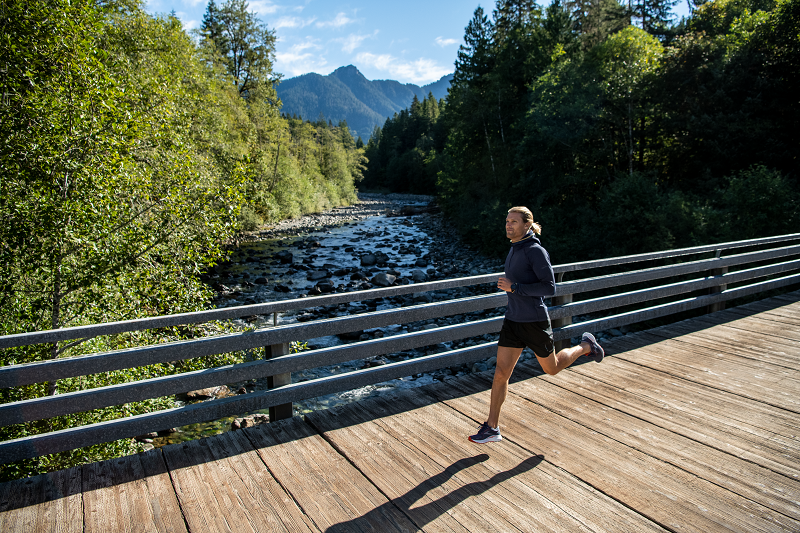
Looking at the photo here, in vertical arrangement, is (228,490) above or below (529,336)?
below

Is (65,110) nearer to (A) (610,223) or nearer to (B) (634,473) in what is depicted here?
(B) (634,473)

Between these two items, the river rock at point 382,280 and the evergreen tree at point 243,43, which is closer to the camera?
the river rock at point 382,280

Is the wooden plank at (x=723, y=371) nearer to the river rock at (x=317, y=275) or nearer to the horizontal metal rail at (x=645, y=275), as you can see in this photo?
the horizontal metal rail at (x=645, y=275)

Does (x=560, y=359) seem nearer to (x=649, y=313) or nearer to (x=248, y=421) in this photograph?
(x=649, y=313)

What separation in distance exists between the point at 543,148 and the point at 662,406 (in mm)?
26227

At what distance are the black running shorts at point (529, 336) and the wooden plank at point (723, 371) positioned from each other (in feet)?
8.70

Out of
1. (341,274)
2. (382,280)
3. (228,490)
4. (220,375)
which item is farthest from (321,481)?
(341,274)

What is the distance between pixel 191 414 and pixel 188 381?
255 mm

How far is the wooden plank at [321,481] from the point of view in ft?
9.27


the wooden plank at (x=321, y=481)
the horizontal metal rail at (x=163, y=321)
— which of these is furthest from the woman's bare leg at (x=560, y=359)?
the wooden plank at (x=321, y=481)

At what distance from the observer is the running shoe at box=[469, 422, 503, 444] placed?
372 centimetres

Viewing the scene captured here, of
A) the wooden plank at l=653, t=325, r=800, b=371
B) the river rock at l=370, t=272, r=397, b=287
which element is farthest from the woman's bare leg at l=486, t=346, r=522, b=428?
the river rock at l=370, t=272, r=397, b=287

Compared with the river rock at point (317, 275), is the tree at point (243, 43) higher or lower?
higher

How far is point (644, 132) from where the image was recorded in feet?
83.1
